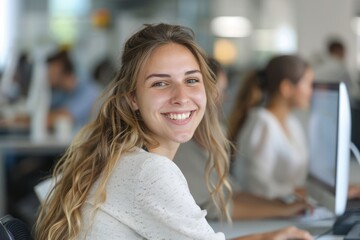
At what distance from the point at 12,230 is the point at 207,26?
924cm

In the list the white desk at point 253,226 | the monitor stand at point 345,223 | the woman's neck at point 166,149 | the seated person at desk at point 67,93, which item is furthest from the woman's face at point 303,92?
the seated person at desk at point 67,93

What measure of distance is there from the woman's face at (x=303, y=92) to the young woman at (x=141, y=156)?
4.90 ft

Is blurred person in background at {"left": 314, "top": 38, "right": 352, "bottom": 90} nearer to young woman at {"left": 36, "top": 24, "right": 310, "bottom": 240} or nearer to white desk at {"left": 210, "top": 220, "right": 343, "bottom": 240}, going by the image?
white desk at {"left": 210, "top": 220, "right": 343, "bottom": 240}

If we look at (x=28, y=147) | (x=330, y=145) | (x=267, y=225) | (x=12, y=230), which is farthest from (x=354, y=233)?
(x=28, y=147)

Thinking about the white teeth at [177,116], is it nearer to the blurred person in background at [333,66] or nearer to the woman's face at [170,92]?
the woman's face at [170,92]

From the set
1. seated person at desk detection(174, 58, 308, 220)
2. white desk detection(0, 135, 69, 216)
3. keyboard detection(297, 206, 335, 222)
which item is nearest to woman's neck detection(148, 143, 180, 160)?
seated person at desk detection(174, 58, 308, 220)

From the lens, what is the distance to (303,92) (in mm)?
3520

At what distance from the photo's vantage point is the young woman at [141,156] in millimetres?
1728

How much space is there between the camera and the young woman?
1.73 m

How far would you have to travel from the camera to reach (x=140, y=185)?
5.67ft

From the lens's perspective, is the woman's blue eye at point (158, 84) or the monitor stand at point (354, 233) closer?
the woman's blue eye at point (158, 84)

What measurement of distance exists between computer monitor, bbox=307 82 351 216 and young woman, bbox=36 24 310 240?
43 centimetres

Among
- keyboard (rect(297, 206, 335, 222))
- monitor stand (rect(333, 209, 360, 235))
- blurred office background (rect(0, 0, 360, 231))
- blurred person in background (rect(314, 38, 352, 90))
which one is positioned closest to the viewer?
monitor stand (rect(333, 209, 360, 235))

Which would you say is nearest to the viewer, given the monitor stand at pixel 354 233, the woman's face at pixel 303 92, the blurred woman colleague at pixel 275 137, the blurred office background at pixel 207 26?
the monitor stand at pixel 354 233
